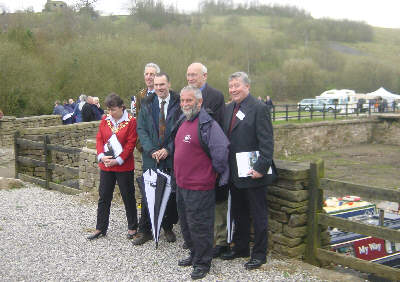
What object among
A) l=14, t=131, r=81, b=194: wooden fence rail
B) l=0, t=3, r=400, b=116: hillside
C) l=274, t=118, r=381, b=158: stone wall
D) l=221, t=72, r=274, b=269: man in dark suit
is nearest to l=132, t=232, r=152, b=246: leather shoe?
l=221, t=72, r=274, b=269: man in dark suit

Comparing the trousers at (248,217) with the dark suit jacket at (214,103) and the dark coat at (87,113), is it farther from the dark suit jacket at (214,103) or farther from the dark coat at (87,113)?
the dark coat at (87,113)

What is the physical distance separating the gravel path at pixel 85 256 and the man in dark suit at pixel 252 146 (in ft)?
1.07

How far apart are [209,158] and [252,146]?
1.56ft

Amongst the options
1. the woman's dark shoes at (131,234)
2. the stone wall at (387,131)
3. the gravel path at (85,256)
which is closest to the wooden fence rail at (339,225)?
the gravel path at (85,256)

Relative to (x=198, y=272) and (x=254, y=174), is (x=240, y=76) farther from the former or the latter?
(x=198, y=272)

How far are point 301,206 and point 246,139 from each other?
0.99 meters

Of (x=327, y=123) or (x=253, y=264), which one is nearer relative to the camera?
(x=253, y=264)

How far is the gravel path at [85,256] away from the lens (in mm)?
4527

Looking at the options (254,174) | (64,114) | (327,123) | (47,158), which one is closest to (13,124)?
(64,114)

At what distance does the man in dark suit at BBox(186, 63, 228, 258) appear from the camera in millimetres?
4965

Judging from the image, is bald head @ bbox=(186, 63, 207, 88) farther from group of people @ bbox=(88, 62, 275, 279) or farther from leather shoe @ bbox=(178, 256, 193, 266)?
leather shoe @ bbox=(178, 256, 193, 266)

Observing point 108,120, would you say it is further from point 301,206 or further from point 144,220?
point 301,206

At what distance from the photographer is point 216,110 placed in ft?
16.6

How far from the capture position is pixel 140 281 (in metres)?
4.41
